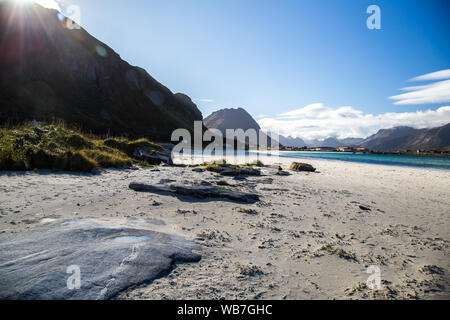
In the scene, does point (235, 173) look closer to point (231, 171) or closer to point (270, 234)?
point (231, 171)

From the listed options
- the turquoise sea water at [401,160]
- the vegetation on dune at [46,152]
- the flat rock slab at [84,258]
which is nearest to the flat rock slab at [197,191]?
the flat rock slab at [84,258]

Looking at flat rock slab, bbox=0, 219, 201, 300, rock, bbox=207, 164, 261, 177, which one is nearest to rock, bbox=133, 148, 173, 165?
rock, bbox=207, 164, 261, 177

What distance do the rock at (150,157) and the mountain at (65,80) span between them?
151ft

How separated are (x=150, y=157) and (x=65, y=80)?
3168 inches

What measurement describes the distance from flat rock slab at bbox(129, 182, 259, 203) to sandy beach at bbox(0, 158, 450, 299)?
0.33m

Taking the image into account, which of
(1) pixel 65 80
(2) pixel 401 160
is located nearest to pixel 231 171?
(2) pixel 401 160

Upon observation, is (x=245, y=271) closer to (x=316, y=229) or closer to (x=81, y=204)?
(x=316, y=229)

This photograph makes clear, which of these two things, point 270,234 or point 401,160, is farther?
point 401,160

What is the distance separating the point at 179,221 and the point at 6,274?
10.4 ft

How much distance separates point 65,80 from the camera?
72.7m

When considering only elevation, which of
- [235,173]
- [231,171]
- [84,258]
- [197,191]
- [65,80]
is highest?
[65,80]

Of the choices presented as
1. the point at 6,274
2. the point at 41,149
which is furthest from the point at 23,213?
the point at 41,149

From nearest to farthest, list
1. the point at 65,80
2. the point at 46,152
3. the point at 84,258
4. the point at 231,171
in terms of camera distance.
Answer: the point at 84,258 → the point at 46,152 → the point at 231,171 → the point at 65,80

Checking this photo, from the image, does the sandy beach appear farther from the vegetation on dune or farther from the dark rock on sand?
the dark rock on sand
